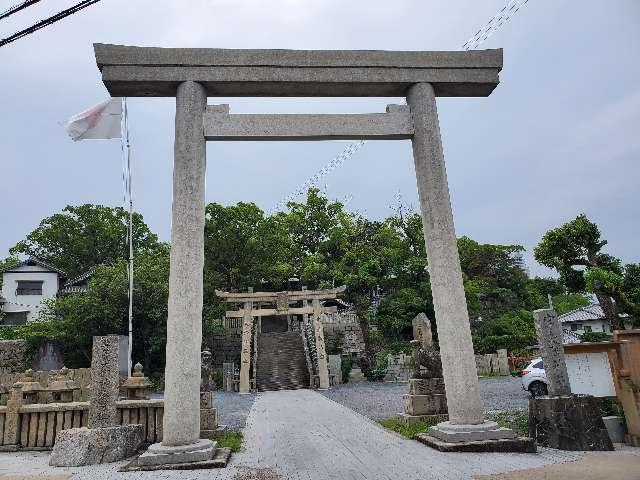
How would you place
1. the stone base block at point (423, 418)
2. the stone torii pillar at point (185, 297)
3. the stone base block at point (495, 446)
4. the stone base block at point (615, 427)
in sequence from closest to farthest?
the stone torii pillar at point (185, 297) → the stone base block at point (495, 446) → the stone base block at point (615, 427) → the stone base block at point (423, 418)

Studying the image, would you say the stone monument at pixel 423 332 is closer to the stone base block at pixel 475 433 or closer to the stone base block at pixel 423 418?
the stone base block at pixel 423 418

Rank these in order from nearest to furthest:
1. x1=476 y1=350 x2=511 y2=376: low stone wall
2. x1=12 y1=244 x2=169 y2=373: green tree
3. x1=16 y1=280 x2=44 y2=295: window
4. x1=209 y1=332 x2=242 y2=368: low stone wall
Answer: x1=12 y1=244 x2=169 y2=373: green tree → x1=476 y1=350 x2=511 y2=376: low stone wall → x1=209 y1=332 x2=242 y2=368: low stone wall → x1=16 y1=280 x2=44 y2=295: window

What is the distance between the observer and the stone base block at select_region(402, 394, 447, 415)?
9297 mm

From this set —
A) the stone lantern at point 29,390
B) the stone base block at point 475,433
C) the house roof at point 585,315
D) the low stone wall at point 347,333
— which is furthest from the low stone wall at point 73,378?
the house roof at point 585,315

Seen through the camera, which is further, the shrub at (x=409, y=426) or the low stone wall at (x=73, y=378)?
the low stone wall at (x=73, y=378)

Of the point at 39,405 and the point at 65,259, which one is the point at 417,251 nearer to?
the point at 39,405

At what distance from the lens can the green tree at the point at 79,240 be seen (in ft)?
126

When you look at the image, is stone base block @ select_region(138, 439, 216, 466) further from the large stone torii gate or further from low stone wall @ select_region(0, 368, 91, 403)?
low stone wall @ select_region(0, 368, 91, 403)

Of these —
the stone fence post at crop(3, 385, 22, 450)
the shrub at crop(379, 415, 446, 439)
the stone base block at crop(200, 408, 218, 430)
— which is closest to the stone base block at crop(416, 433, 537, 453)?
the shrub at crop(379, 415, 446, 439)

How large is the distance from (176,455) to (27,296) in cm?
3178

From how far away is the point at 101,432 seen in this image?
Result: 700 centimetres

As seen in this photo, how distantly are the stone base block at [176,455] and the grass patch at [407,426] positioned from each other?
3.87 metres

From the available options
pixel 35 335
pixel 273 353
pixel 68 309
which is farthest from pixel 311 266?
pixel 35 335

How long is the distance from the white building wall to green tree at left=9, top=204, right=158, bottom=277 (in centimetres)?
714
